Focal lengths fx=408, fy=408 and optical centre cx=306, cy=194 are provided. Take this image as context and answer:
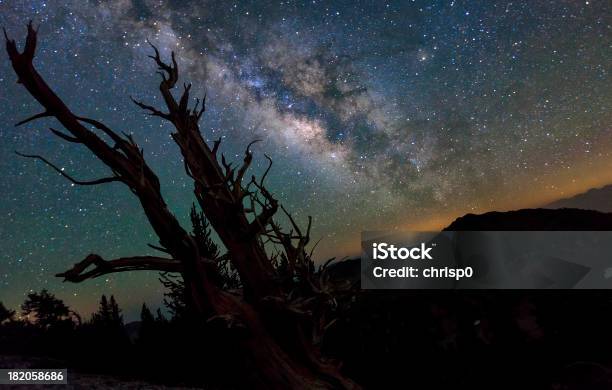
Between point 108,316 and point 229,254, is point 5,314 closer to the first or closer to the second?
point 108,316

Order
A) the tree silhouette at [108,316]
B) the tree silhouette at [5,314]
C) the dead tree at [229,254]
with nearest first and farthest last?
the dead tree at [229,254], the tree silhouette at [108,316], the tree silhouette at [5,314]

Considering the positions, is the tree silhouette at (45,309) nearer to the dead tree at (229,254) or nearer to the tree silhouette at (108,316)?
the tree silhouette at (108,316)

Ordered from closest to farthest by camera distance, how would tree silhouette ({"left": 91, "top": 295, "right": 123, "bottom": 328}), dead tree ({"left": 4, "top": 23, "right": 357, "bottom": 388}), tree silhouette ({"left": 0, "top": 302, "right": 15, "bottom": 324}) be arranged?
dead tree ({"left": 4, "top": 23, "right": 357, "bottom": 388})
tree silhouette ({"left": 91, "top": 295, "right": 123, "bottom": 328})
tree silhouette ({"left": 0, "top": 302, "right": 15, "bottom": 324})

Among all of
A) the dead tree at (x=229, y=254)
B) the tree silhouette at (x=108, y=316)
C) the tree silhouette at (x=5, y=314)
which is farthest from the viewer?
the tree silhouette at (x=5, y=314)

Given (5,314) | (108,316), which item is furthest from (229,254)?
(5,314)

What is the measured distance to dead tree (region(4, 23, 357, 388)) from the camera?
3871 millimetres

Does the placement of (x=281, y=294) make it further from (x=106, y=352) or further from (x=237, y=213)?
(x=106, y=352)

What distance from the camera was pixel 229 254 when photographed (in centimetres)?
462

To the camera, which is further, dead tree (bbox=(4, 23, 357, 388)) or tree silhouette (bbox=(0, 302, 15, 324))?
→ tree silhouette (bbox=(0, 302, 15, 324))

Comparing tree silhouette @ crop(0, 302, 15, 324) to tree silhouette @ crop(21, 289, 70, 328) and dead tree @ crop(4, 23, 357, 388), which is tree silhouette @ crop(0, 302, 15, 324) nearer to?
tree silhouette @ crop(21, 289, 70, 328)

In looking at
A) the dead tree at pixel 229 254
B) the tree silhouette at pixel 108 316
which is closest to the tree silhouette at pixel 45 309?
the tree silhouette at pixel 108 316

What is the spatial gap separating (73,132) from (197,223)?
310 inches

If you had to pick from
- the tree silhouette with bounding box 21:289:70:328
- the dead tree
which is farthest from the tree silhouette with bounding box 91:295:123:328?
the dead tree

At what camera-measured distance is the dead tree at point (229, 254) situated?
3.87 metres
